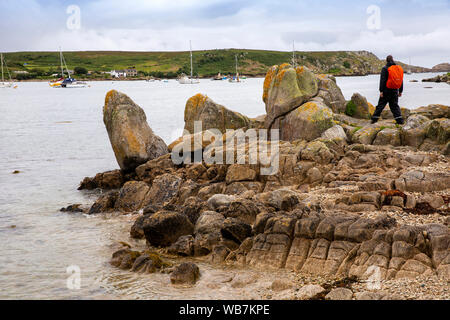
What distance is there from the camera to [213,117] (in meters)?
25.9

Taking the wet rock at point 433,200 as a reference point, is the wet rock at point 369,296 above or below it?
below

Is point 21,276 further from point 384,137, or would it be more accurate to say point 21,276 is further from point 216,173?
point 384,137

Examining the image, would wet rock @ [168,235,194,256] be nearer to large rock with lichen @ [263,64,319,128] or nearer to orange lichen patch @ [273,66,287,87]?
large rock with lichen @ [263,64,319,128]

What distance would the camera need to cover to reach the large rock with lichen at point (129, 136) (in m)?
24.0

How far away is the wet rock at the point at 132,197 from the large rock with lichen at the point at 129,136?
12.2ft

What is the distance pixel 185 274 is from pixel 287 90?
1604cm

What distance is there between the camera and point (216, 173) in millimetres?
20312

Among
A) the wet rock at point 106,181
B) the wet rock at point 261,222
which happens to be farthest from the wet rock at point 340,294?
the wet rock at point 106,181

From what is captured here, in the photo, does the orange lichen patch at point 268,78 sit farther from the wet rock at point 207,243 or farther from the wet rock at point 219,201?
the wet rock at point 207,243

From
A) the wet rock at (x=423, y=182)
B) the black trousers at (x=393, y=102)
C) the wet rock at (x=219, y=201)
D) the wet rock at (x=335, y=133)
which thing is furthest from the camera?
the black trousers at (x=393, y=102)

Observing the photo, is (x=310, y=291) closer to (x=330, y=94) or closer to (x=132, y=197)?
(x=132, y=197)

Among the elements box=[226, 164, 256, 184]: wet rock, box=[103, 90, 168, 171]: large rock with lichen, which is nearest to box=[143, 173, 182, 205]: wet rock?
box=[226, 164, 256, 184]: wet rock

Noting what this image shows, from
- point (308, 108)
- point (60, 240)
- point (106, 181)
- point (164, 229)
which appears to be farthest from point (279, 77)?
point (60, 240)
